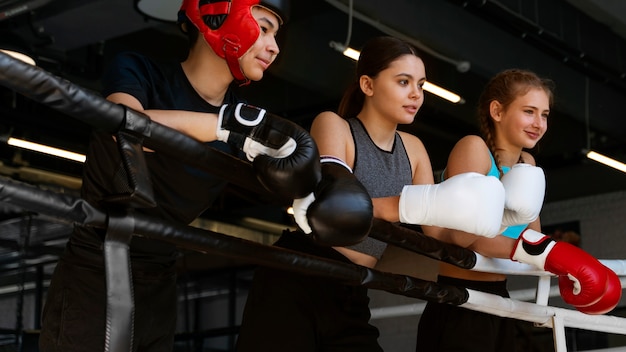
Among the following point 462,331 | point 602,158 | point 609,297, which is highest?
Result: point 602,158

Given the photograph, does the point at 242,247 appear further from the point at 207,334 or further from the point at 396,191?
the point at 207,334

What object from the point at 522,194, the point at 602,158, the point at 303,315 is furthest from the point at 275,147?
the point at 602,158

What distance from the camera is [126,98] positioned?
137cm

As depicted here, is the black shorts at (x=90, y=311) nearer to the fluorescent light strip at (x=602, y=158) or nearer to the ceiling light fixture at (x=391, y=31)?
the ceiling light fixture at (x=391, y=31)

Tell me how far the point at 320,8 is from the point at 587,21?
7.14ft

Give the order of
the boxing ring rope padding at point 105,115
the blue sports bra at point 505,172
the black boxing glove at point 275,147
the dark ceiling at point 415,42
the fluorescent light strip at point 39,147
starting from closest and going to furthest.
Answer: the boxing ring rope padding at point 105,115 < the black boxing glove at point 275,147 < the blue sports bra at point 505,172 < the dark ceiling at point 415,42 < the fluorescent light strip at point 39,147

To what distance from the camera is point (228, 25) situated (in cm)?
149

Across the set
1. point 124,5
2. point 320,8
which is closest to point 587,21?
point 320,8

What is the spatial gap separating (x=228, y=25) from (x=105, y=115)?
597 mm

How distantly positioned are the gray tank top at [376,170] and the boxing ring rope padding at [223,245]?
217 millimetres

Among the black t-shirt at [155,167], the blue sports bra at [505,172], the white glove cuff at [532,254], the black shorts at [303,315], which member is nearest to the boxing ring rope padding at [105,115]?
the black t-shirt at [155,167]

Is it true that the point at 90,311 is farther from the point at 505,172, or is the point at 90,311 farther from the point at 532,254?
the point at 505,172

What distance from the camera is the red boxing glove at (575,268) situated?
1693mm

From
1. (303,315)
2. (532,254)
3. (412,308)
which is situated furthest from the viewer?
(412,308)
